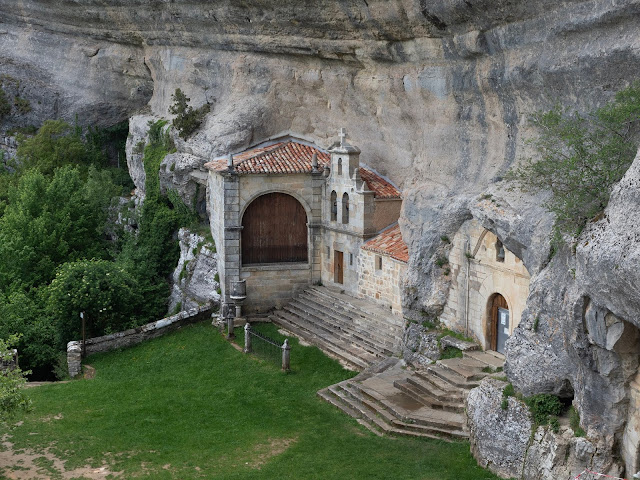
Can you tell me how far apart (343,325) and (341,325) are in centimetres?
8

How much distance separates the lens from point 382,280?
27625 mm

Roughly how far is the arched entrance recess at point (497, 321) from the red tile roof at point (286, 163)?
7.02m

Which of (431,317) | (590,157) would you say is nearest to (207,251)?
(431,317)

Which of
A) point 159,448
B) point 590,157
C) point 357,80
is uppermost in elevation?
point 357,80

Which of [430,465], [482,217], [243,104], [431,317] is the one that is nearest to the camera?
[430,465]

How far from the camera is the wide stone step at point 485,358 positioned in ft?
71.4

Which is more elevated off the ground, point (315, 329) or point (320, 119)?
point (320, 119)

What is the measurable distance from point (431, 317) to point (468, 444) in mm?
5250

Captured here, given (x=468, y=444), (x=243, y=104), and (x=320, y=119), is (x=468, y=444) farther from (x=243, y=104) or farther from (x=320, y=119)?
(x=243, y=104)

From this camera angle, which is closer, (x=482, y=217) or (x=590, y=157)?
(x=590, y=157)

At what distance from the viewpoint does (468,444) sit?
64.5ft

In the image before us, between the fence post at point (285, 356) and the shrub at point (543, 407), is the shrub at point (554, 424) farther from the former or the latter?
the fence post at point (285, 356)

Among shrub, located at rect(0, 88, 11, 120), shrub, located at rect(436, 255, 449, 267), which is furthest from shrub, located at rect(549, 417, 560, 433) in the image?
shrub, located at rect(0, 88, 11, 120)

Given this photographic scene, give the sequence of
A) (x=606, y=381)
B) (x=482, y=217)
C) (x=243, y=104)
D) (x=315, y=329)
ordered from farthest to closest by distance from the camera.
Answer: (x=243, y=104) → (x=315, y=329) → (x=482, y=217) → (x=606, y=381)
